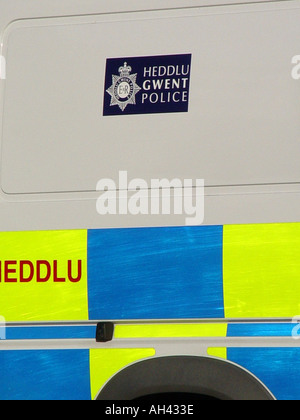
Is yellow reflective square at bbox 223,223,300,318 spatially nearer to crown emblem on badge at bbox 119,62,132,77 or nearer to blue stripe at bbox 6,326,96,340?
blue stripe at bbox 6,326,96,340

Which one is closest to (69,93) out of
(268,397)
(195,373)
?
(195,373)

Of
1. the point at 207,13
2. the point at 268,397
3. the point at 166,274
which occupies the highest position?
the point at 207,13

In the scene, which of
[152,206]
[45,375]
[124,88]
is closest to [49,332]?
[45,375]

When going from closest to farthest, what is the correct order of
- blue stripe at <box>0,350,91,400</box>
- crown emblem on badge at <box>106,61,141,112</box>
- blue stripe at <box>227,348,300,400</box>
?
blue stripe at <box>227,348,300,400</box> → blue stripe at <box>0,350,91,400</box> → crown emblem on badge at <box>106,61,141,112</box>

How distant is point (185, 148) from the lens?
3.22 metres

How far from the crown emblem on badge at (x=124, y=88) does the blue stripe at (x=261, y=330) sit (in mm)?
997

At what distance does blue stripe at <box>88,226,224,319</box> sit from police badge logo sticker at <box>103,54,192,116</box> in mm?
503

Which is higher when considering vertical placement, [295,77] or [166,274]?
[295,77]

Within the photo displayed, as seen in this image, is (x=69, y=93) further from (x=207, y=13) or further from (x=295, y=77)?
(x=295, y=77)

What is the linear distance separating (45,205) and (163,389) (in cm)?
89

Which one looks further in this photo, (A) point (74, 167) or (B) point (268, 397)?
(A) point (74, 167)

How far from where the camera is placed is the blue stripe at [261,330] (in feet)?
10.0

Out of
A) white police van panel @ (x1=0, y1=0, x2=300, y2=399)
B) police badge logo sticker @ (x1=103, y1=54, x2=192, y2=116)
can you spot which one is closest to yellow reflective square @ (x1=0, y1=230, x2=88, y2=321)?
white police van panel @ (x1=0, y1=0, x2=300, y2=399)

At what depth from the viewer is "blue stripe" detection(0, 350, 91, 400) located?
3.22 metres
